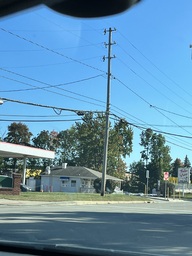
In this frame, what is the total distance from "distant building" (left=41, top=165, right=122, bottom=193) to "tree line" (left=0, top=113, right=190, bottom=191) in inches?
316

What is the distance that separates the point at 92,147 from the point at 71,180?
18530 millimetres

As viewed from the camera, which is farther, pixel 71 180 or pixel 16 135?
pixel 16 135

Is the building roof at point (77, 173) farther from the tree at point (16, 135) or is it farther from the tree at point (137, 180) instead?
the tree at point (137, 180)

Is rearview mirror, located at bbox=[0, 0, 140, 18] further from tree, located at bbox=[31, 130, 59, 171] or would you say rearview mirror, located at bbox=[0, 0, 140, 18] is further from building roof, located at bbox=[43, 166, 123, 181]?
tree, located at bbox=[31, 130, 59, 171]

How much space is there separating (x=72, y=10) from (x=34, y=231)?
9027mm

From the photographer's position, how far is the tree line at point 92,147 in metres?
78.4

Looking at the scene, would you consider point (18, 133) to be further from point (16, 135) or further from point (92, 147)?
point (92, 147)

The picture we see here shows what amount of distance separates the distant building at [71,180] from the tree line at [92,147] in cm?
803

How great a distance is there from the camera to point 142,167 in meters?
106

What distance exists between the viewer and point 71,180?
62.6m

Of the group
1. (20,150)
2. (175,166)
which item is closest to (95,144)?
(20,150)

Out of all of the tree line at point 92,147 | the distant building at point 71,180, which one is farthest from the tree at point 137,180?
the distant building at point 71,180

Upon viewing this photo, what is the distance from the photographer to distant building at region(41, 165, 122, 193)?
61438mm

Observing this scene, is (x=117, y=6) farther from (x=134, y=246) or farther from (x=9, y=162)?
(x=9, y=162)
